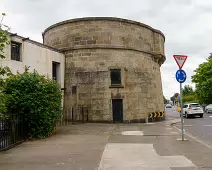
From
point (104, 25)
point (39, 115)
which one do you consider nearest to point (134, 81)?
point (104, 25)

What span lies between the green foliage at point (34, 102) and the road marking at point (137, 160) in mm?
3751

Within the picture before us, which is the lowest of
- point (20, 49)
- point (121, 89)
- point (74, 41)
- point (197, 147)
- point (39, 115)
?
point (197, 147)

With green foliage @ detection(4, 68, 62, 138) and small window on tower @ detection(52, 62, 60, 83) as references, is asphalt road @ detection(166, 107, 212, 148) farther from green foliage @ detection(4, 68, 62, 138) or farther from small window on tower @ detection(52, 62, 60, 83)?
small window on tower @ detection(52, 62, 60, 83)

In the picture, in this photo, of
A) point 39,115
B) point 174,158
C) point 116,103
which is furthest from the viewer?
point 116,103

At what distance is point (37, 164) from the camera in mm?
6168

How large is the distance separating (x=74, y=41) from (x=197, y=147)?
539 inches

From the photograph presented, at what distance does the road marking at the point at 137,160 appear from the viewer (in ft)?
19.2

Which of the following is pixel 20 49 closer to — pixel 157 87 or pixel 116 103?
pixel 116 103

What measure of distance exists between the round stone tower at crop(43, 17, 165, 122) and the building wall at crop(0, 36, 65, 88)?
1413 mm

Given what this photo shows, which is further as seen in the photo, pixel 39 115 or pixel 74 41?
pixel 74 41

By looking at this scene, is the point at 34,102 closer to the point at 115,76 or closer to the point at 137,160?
the point at 137,160

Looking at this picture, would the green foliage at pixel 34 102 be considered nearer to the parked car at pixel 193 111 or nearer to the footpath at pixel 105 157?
the footpath at pixel 105 157

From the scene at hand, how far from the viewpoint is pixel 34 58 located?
1595 centimetres

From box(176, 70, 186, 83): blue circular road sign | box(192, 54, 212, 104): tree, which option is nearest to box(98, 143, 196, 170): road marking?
box(176, 70, 186, 83): blue circular road sign
